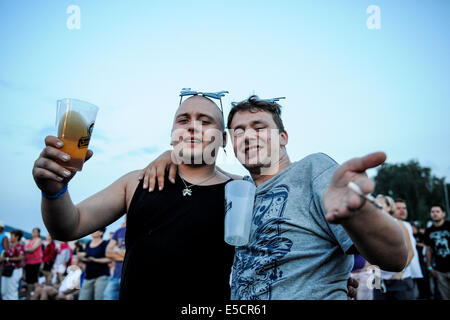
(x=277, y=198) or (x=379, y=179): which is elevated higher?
(x=379, y=179)

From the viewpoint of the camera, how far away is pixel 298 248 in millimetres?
1737

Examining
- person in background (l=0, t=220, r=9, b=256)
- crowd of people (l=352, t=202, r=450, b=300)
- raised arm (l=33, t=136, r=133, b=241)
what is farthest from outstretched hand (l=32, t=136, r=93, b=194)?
person in background (l=0, t=220, r=9, b=256)

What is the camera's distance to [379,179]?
167 feet

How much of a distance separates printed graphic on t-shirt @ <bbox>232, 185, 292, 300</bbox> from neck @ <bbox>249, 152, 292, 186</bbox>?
0.20m

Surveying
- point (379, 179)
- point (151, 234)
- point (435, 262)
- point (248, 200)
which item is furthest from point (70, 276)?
point (379, 179)

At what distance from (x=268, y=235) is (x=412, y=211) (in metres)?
49.3

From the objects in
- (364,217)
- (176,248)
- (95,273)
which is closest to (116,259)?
(95,273)

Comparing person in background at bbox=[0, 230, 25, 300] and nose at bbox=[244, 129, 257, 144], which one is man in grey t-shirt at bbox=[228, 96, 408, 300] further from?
person in background at bbox=[0, 230, 25, 300]

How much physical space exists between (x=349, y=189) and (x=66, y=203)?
5.33 ft

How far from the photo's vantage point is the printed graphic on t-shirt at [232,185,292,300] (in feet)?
5.72

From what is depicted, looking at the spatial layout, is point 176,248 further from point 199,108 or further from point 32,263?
point 32,263

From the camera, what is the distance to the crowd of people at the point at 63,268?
21.8 feet

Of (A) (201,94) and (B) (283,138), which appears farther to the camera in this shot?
(A) (201,94)

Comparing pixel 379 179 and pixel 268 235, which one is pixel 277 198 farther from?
pixel 379 179
